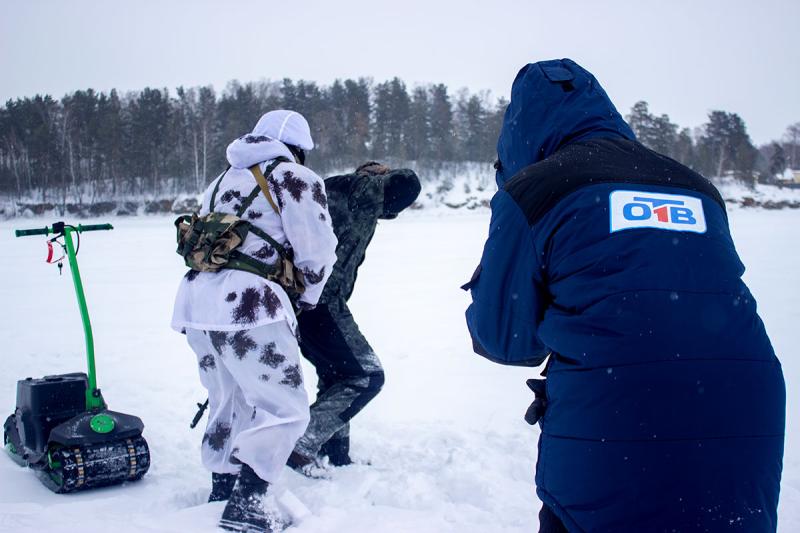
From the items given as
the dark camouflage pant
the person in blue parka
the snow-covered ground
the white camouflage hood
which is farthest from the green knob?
the person in blue parka

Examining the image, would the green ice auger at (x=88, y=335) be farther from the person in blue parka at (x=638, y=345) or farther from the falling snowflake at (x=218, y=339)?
the person in blue parka at (x=638, y=345)

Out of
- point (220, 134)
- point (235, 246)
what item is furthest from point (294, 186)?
point (220, 134)

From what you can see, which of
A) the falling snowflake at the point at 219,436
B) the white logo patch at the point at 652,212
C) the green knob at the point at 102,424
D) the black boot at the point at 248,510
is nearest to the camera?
the white logo patch at the point at 652,212

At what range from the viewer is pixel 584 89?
164 centimetres

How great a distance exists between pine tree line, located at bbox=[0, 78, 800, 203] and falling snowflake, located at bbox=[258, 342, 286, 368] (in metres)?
47.8

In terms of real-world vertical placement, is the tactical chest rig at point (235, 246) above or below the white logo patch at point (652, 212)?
below

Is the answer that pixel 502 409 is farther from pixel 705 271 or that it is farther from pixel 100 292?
pixel 100 292

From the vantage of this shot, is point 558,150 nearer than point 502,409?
Yes

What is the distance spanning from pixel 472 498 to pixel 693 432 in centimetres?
192

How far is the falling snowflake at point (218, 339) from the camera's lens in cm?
258

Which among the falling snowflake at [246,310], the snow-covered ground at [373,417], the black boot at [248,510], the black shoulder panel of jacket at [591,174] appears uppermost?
the black shoulder panel of jacket at [591,174]

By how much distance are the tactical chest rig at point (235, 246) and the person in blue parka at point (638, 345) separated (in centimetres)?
134

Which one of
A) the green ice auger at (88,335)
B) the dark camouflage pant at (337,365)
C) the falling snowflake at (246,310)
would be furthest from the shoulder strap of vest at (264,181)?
the green ice auger at (88,335)

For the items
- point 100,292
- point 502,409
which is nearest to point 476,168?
point 100,292
